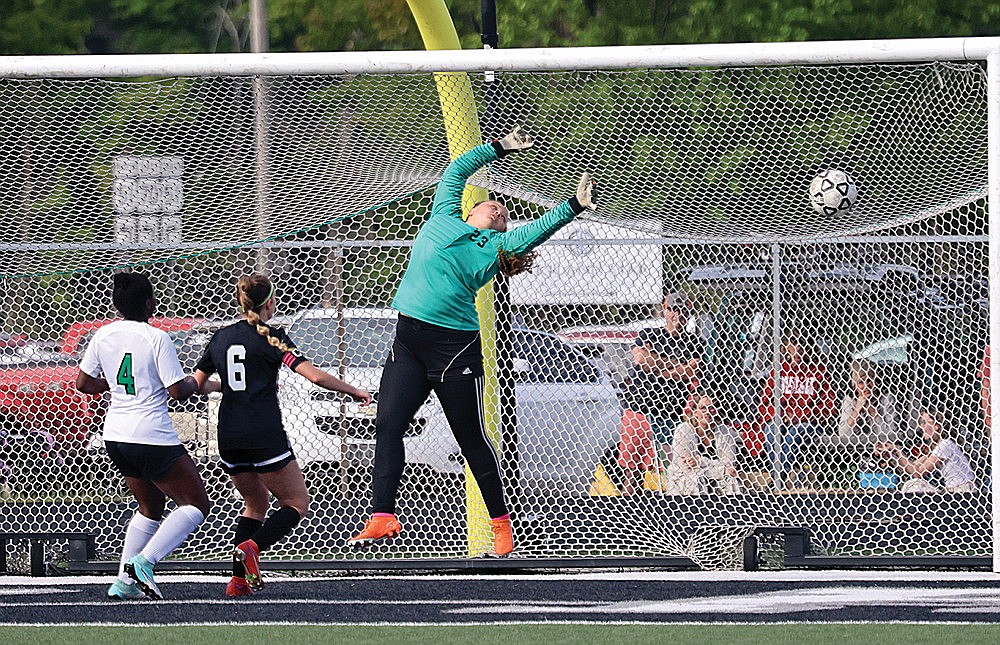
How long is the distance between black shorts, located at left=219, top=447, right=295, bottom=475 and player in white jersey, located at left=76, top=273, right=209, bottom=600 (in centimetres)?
18

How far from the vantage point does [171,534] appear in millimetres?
7348

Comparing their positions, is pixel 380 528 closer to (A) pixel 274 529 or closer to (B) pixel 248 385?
(A) pixel 274 529

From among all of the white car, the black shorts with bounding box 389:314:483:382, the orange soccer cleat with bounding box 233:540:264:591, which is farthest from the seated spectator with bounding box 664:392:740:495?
the orange soccer cleat with bounding box 233:540:264:591

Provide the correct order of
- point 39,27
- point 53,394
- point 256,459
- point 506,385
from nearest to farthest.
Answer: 1. point 256,459
2. point 506,385
3. point 53,394
4. point 39,27

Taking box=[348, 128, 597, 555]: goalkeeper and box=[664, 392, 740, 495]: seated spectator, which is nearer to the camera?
box=[348, 128, 597, 555]: goalkeeper

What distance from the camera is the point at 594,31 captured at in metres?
22.5

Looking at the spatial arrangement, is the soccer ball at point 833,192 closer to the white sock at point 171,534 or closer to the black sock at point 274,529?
the black sock at point 274,529

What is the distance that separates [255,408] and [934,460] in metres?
3.61

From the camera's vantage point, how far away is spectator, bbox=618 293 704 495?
8.91 m

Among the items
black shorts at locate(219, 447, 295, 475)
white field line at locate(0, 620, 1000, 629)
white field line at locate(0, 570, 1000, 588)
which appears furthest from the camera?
white field line at locate(0, 570, 1000, 588)

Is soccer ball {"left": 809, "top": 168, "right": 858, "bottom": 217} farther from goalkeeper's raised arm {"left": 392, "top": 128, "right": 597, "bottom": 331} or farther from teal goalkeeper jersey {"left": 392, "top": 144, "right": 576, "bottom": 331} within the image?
teal goalkeeper jersey {"left": 392, "top": 144, "right": 576, "bottom": 331}

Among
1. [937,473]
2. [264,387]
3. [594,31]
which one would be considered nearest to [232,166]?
[264,387]

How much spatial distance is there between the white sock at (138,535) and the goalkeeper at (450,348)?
2.97ft

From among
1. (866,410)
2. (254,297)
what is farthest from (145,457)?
(866,410)
